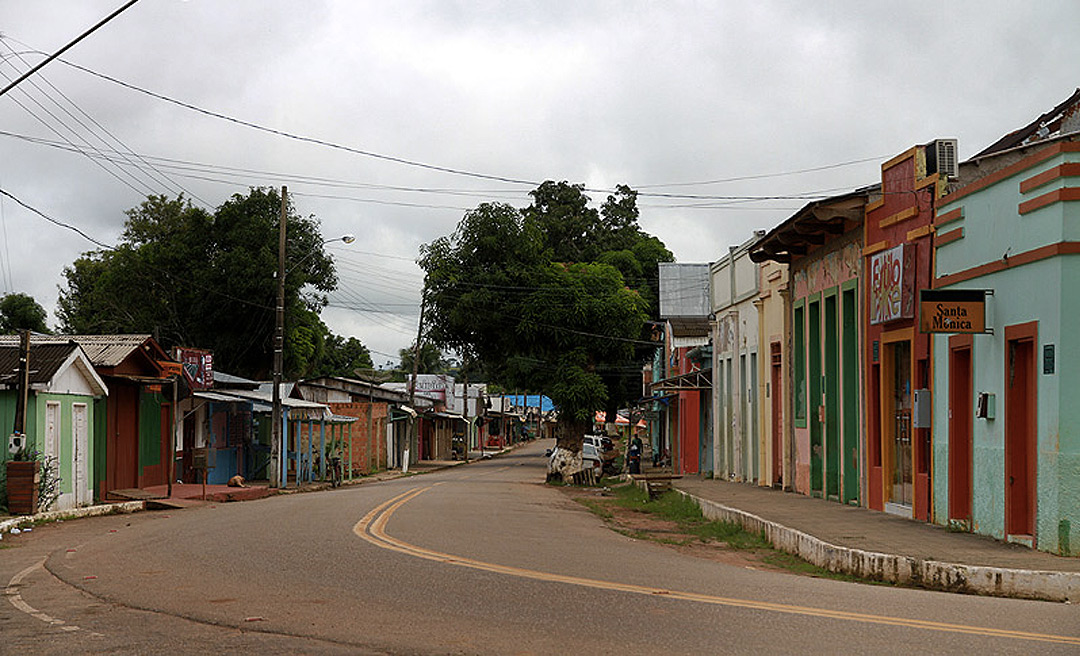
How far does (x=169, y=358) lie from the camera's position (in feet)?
106

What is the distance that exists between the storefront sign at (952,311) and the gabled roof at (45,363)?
16201 mm

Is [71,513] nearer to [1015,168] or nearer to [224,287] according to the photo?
[1015,168]

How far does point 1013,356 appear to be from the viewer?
15875mm

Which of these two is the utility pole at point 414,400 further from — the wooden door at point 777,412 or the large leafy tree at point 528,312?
the wooden door at point 777,412

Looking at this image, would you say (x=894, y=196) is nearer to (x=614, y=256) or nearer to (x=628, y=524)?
(x=628, y=524)

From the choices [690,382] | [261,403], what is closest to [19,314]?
[261,403]

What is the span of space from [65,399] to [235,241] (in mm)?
34051

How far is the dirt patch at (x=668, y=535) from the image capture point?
16.7 meters

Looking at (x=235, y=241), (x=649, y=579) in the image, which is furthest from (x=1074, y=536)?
(x=235, y=241)

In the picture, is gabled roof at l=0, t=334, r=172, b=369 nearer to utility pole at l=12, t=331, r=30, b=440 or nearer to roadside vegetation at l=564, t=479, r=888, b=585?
utility pole at l=12, t=331, r=30, b=440

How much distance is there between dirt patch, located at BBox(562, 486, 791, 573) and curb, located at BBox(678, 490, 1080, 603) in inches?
23.7

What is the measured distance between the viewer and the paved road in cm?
900

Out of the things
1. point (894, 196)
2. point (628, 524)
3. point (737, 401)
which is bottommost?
point (628, 524)

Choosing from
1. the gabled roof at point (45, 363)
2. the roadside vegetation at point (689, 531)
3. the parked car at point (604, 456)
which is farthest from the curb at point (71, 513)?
the parked car at point (604, 456)
